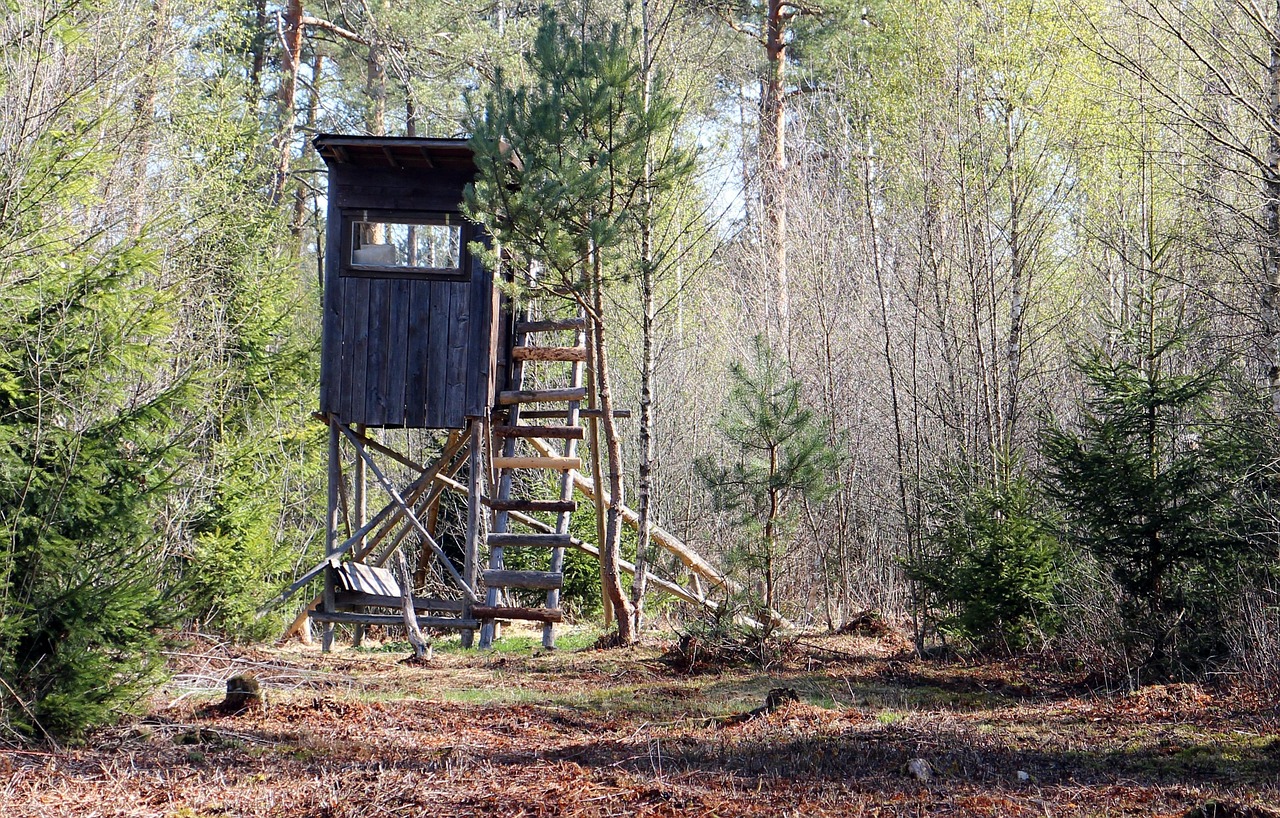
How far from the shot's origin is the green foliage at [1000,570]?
9922 millimetres

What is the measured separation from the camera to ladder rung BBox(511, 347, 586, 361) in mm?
12422

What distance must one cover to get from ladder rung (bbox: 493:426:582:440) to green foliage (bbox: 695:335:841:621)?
164cm

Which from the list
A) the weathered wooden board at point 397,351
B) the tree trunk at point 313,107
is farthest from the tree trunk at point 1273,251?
the tree trunk at point 313,107

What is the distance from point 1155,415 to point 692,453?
1149 cm

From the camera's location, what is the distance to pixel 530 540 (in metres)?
11.4

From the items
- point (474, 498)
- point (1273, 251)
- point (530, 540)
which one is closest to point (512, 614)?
point (530, 540)

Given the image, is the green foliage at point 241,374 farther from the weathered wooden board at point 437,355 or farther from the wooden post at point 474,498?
the wooden post at point 474,498

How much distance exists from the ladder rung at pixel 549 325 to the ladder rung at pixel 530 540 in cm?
232

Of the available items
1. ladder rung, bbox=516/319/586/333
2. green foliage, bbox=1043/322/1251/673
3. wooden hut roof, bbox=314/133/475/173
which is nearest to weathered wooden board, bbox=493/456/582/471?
ladder rung, bbox=516/319/586/333

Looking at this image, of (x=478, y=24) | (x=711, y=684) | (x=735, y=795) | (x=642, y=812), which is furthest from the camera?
(x=478, y=24)

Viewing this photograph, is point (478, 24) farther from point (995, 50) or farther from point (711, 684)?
point (711, 684)

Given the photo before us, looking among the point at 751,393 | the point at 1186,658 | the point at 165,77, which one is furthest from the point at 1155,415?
Answer: the point at 165,77

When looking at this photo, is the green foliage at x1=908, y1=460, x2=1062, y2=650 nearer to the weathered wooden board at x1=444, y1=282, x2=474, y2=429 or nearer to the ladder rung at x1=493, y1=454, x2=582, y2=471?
the ladder rung at x1=493, y1=454, x2=582, y2=471

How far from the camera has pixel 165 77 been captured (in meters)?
13.4
